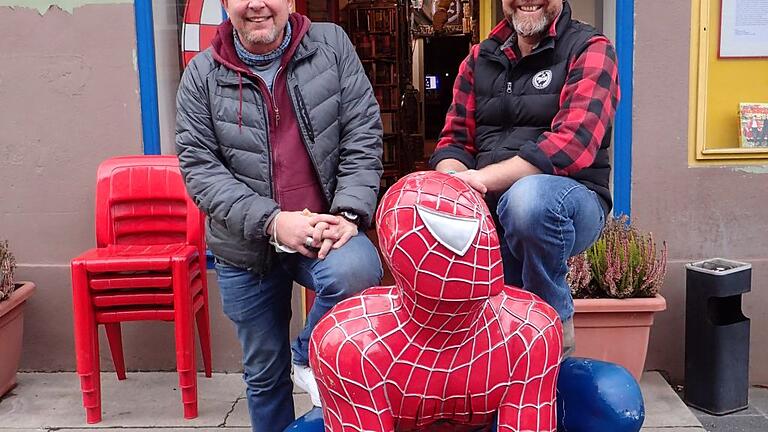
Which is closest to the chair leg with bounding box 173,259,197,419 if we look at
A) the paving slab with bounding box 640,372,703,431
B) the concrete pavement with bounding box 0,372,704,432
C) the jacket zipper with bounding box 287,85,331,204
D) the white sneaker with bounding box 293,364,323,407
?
the concrete pavement with bounding box 0,372,704,432

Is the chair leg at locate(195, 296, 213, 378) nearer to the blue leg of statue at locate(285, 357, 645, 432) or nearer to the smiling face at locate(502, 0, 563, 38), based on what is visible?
the blue leg of statue at locate(285, 357, 645, 432)

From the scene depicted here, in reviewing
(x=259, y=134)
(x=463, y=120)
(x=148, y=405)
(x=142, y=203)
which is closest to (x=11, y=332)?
(x=148, y=405)

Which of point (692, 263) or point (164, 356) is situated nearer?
point (692, 263)

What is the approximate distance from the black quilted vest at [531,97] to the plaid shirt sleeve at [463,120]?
8 centimetres

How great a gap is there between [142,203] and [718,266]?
2731 mm

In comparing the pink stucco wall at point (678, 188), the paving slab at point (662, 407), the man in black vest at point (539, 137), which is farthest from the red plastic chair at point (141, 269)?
the pink stucco wall at point (678, 188)

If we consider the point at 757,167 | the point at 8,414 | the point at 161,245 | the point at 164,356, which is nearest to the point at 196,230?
the point at 161,245

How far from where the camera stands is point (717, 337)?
11.4 ft

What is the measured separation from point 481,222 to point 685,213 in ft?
8.73

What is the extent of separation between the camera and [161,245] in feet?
12.1

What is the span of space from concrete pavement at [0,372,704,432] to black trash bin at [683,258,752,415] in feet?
0.51

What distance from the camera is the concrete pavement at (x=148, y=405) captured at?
3436mm

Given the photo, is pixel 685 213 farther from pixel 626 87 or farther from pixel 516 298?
pixel 516 298

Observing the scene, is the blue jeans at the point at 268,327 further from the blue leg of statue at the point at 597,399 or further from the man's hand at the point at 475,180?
the blue leg of statue at the point at 597,399
